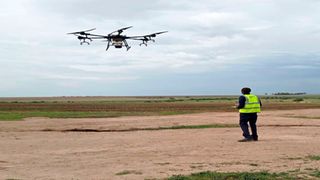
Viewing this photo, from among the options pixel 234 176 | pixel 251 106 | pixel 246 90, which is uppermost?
pixel 246 90

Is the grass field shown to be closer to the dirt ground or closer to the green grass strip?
the dirt ground

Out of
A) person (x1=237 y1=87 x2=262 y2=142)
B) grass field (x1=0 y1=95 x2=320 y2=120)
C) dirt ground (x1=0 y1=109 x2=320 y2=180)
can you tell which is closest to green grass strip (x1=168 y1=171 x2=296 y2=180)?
dirt ground (x1=0 y1=109 x2=320 y2=180)

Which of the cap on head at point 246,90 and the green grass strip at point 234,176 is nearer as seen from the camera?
the green grass strip at point 234,176

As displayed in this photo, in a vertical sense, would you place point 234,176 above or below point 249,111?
below

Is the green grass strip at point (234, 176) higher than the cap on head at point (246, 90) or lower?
lower

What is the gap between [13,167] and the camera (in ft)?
40.7

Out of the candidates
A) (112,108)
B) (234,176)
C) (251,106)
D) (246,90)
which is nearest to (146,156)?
(234,176)

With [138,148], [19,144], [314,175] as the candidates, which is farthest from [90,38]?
[314,175]

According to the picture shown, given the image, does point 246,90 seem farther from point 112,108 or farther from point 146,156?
point 112,108

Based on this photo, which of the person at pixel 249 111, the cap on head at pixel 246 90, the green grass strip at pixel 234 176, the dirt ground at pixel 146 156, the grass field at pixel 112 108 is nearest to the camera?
the green grass strip at pixel 234 176

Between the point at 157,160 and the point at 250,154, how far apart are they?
2.74 meters

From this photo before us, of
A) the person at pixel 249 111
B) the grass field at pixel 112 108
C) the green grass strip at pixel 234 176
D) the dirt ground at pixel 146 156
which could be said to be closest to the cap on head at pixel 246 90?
the person at pixel 249 111

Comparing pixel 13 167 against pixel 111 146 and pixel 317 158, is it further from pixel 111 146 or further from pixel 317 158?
pixel 317 158

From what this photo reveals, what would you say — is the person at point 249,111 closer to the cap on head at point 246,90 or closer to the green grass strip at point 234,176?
the cap on head at point 246,90
